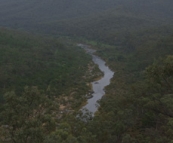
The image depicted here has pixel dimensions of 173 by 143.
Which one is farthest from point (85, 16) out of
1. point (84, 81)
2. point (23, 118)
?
point (23, 118)

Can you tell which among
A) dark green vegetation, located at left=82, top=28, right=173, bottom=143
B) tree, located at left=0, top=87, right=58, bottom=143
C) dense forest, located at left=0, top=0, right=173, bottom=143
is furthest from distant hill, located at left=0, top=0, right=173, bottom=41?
tree, located at left=0, top=87, right=58, bottom=143

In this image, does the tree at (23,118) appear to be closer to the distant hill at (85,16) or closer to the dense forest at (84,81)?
the dense forest at (84,81)

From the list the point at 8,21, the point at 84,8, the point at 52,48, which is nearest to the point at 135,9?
the point at 84,8

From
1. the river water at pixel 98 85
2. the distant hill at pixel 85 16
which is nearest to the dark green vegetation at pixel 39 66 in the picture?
the river water at pixel 98 85

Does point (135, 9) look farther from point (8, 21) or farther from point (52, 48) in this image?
point (52, 48)

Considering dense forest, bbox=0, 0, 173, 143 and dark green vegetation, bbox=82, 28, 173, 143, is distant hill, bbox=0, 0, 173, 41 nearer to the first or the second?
dense forest, bbox=0, 0, 173, 143

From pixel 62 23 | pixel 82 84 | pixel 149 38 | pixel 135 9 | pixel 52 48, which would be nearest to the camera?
pixel 82 84

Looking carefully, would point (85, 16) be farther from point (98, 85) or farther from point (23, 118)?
point (23, 118)
